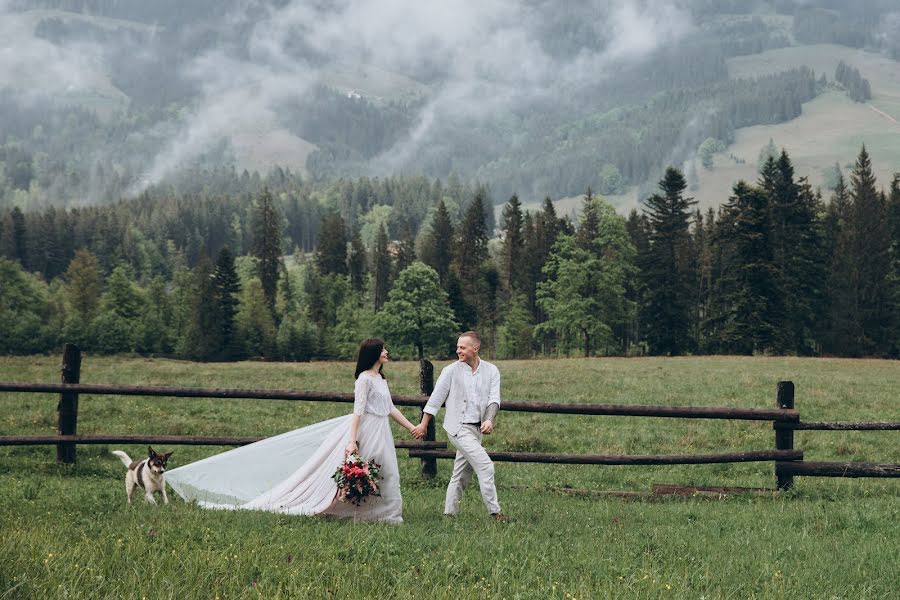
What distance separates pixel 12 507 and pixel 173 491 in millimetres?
2516

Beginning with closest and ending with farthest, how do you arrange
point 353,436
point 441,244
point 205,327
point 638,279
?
point 353,436, point 638,279, point 205,327, point 441,244

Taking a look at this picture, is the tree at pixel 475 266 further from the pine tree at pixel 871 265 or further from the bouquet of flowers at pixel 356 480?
the bouquet of flowers at pixel 356 480

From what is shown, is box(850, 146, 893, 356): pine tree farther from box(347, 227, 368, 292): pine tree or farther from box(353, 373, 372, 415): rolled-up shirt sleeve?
box(347, 227, 368, 292): pine tree

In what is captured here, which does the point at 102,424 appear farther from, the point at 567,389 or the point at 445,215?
the point at 445,215

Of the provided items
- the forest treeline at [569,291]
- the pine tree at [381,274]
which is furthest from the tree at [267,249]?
the pine tree at [381,274]

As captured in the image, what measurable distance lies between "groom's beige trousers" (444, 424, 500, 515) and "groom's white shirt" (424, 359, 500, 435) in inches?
5.5

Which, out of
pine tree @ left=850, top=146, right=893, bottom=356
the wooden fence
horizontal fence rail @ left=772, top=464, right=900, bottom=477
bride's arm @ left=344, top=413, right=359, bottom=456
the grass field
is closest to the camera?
the grass field

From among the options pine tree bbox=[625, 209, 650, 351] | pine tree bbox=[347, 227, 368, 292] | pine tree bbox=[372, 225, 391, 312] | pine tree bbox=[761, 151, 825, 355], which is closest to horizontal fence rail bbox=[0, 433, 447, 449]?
pine tree bbox=[761, 151, 825, 355]

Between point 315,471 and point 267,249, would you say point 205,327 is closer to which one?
point 267,249

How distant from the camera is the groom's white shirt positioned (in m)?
10.7

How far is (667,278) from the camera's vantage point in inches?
3182

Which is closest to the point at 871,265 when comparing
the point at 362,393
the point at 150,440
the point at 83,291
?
the point at 150,440

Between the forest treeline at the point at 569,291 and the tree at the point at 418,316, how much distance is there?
0.20 metres

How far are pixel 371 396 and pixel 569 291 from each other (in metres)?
76.0
